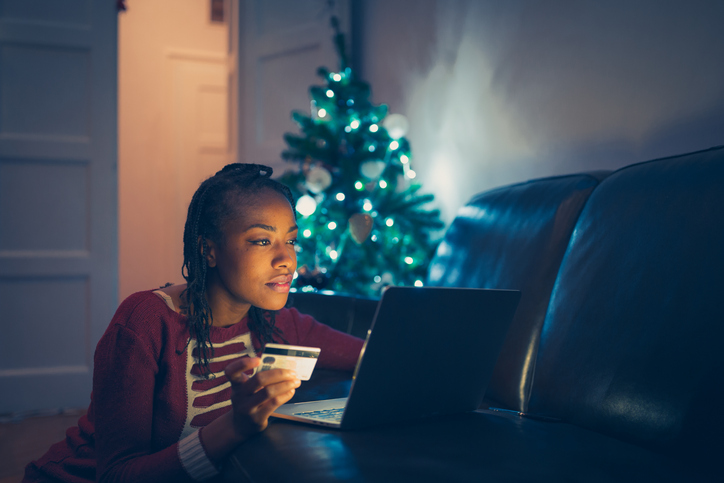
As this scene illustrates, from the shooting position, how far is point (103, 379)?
0.84 metres

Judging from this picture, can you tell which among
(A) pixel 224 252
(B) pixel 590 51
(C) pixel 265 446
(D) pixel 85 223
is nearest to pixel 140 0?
(D) pixel 85 223

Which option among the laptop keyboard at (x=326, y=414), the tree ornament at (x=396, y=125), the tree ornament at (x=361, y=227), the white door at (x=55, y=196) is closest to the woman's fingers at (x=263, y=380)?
the laptop keyboard at (x=326, y=414)

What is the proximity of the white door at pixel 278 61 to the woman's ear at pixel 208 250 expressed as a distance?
7.66ft

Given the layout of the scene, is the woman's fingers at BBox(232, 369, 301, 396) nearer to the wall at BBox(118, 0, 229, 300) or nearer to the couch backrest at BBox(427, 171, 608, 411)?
the couch backrest at BBox(427, 171, 608, 411)

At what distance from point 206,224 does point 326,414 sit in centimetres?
41

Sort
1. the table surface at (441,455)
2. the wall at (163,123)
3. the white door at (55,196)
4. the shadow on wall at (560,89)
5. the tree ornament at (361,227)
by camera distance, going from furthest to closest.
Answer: the wall at (163,123), the white door at (55,196), the tree ornament at (361,227), the shadow on wall at (560,89), the table surface at (441,455)

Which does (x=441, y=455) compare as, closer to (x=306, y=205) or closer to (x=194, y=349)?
(x=194, y=349)

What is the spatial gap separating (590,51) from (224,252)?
1355 millimetres

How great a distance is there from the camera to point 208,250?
0.99 meters

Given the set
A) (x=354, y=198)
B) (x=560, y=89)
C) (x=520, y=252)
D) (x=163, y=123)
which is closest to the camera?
(x=520, y=252)

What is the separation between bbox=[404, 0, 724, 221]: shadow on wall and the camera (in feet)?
4.46

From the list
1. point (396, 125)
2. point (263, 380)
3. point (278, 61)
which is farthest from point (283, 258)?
point (278, 61)

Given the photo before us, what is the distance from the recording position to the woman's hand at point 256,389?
72cm

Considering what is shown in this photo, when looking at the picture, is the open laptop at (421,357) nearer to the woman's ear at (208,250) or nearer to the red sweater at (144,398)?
the red sweater at (144,398)
